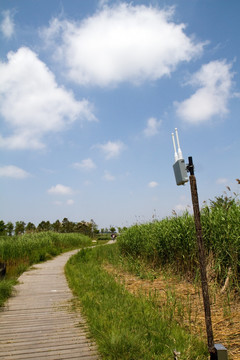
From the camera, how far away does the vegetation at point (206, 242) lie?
219 inches

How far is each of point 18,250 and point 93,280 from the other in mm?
8181

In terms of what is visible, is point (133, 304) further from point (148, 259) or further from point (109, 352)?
point (148, 259)

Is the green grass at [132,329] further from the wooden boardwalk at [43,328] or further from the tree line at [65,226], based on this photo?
the tree line at [65,226]

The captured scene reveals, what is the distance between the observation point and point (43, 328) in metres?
4.00

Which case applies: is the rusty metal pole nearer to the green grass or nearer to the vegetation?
the green grass

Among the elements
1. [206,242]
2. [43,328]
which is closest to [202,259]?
[43,328]

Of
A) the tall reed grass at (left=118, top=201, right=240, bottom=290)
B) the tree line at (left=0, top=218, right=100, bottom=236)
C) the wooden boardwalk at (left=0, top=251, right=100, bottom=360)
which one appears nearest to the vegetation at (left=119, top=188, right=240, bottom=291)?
the tall reed grass at (left=118, top=201, right=240, bottom=290)

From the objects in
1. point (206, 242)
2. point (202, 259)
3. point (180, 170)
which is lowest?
point (206, 242)

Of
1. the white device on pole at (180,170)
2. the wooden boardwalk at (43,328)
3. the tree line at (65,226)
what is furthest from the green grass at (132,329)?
the tree line at (65,226)

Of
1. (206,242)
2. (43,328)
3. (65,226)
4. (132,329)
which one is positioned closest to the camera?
(132,329)

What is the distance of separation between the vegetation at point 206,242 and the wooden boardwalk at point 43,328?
3076 mm

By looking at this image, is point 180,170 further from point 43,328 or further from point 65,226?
point 65,226

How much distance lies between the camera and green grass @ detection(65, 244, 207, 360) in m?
2.85

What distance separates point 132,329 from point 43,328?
60.5 inches
